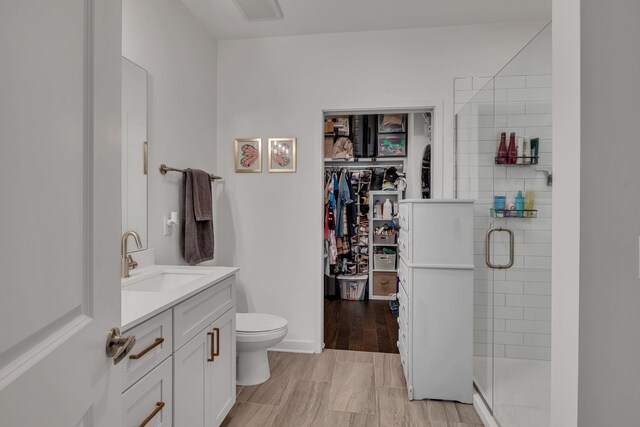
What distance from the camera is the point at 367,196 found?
449 cm

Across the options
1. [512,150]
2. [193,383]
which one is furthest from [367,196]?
[193,383]

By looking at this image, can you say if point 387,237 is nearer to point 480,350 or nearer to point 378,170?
point 378,170

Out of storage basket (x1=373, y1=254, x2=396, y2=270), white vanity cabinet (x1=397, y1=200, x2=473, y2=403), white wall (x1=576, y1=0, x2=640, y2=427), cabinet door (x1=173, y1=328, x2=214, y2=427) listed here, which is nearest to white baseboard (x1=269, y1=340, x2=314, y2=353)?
white vanity cabinet (x1=397, y1=200, x2=473, y2=403)

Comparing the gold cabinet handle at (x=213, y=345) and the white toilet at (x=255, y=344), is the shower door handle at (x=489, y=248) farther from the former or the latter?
the gold cabinet handle at (x=213, y=345)

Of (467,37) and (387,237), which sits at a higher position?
(467,37)

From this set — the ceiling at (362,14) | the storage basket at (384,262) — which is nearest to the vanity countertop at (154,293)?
the ceiling at (362,14)

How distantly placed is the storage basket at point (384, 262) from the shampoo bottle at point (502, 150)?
8.67 ft

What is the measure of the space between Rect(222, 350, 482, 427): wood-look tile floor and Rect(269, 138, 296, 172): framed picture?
153 cm

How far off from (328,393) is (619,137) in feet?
6.54

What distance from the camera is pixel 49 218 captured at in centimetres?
52

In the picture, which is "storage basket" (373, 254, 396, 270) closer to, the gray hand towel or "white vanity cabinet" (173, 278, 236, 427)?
the gray hand towel

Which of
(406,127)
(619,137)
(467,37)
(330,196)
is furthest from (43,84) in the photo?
(406,127)

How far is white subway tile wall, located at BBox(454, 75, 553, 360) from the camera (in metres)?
1.51

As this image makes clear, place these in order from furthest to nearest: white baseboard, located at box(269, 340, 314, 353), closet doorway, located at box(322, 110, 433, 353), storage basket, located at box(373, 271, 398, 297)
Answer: storage basket, located at box(373, 271, 398, 297), closet doorway, located at box(322, 110, 433, 353), white baseboard, located at box(269, 340, 314, 353)
